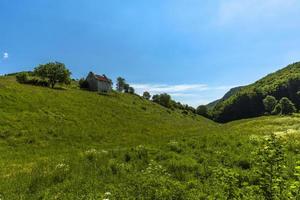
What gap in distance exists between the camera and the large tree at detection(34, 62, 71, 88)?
85.1 meters

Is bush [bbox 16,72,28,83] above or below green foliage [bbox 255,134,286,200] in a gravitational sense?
above

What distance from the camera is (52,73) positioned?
279 feet

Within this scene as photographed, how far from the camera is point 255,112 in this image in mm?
174125

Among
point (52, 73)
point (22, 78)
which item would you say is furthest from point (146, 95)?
point (22, 78)

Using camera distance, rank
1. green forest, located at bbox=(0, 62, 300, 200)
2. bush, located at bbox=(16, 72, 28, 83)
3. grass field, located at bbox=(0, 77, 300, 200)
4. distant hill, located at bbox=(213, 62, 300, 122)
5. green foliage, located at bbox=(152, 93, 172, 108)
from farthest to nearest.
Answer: distant hill, located at bbox=(213, 62, 300, 122), green foliage, located at bbox=(152, 93, 172, 108), bush, located at bbox=(16, 72, 28, 83), grass field, located at bbox=(0, 77, 300, 200), green forest, located at bbox=(0, 62, 300, 200)

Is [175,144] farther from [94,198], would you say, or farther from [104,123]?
[104,123]

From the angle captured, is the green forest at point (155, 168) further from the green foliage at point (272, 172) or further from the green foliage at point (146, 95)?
the green foliage at point (146, 95)

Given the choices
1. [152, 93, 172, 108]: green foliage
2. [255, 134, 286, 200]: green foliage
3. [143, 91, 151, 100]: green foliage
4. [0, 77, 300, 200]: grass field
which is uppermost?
[143, 91, 151, 100]: green foliage

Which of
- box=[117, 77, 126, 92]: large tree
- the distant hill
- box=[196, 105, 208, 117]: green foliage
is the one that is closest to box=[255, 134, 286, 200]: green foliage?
box=[117, 77, 126, 92]: large tree

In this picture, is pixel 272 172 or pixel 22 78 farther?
Answer: pixel 22 78

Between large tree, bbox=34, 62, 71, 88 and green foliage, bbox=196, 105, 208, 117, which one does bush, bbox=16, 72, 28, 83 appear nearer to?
large tree, bbox=34, 62, 71, 88

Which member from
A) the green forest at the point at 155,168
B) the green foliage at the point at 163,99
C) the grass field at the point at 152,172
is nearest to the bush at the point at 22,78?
the green forest at the point at 155,168

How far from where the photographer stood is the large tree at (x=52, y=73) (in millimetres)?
85125

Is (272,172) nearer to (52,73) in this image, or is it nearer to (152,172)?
(152,172)
